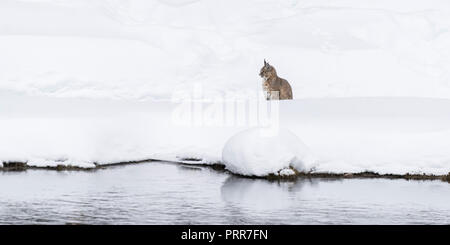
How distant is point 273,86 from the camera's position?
27.0 metres

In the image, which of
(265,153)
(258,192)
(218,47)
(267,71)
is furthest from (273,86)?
(218,47)

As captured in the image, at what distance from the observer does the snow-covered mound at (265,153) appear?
20.4 metres

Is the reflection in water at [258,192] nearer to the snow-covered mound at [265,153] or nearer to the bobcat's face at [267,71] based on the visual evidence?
the snow-covered mound at [265,153]

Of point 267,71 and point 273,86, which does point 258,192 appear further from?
point 273,86

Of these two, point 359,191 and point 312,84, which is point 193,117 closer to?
point 359,191

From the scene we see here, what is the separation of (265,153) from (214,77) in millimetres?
16446

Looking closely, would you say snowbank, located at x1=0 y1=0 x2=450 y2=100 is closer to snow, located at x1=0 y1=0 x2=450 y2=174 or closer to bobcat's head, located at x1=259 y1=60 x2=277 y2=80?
snow, located at x1=0 y1=0 x2=450 y2=174

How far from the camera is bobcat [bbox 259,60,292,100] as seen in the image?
26.5 m

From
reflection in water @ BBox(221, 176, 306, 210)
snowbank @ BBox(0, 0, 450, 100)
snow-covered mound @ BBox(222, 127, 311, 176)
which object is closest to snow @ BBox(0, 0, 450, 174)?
snowbank @ BBox(0, 0, 450, 100)

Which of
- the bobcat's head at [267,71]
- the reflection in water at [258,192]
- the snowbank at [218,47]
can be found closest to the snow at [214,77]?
the snowbank at [218,47]

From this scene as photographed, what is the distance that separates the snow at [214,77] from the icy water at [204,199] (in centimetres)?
161

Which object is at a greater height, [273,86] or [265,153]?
[273,86]

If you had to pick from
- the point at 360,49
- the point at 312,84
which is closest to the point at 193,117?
the point at 312,84

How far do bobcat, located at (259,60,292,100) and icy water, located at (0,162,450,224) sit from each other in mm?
Result: 6177
